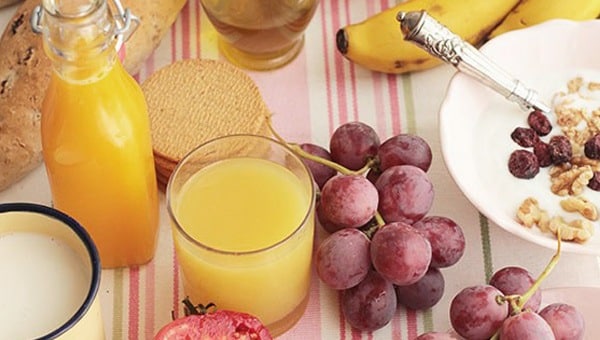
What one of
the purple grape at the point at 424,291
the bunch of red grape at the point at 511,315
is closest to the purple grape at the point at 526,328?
the bunch of red grape at the point at 511,315

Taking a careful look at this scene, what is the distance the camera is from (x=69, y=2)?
0.87m

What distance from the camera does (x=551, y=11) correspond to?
1214mm

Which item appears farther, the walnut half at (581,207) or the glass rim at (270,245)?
the walnut half at (581,207)

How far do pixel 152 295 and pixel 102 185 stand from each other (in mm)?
140

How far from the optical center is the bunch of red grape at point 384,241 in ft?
3.15

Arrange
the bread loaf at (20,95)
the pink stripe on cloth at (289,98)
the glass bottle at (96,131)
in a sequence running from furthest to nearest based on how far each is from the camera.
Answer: the pink stripe on cloth at (289,98) → the bread loaf at (20,95) → the glass bottle at (96,131)

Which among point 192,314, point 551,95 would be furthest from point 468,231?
point 192,314

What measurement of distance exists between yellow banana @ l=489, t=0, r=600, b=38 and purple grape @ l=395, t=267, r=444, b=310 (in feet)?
1.14

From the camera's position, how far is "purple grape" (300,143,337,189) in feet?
3.50

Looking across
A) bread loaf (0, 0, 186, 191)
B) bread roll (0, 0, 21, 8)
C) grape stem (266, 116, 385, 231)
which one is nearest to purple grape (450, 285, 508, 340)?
grape stem (266, 116, 385, 231)

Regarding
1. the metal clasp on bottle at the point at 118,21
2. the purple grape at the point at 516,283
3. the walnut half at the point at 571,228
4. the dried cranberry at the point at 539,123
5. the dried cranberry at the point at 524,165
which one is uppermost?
the metal clasp on bottle at the point at 118,21

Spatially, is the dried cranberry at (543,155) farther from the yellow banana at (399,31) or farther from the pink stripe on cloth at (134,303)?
the pink stripe on cloth at (134,303)

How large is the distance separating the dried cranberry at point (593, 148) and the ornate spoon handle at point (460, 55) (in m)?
0.06

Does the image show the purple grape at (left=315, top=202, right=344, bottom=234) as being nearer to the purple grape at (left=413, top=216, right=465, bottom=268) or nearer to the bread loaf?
the purple grape at (left=413, top=216, right=465, bottom=268)
